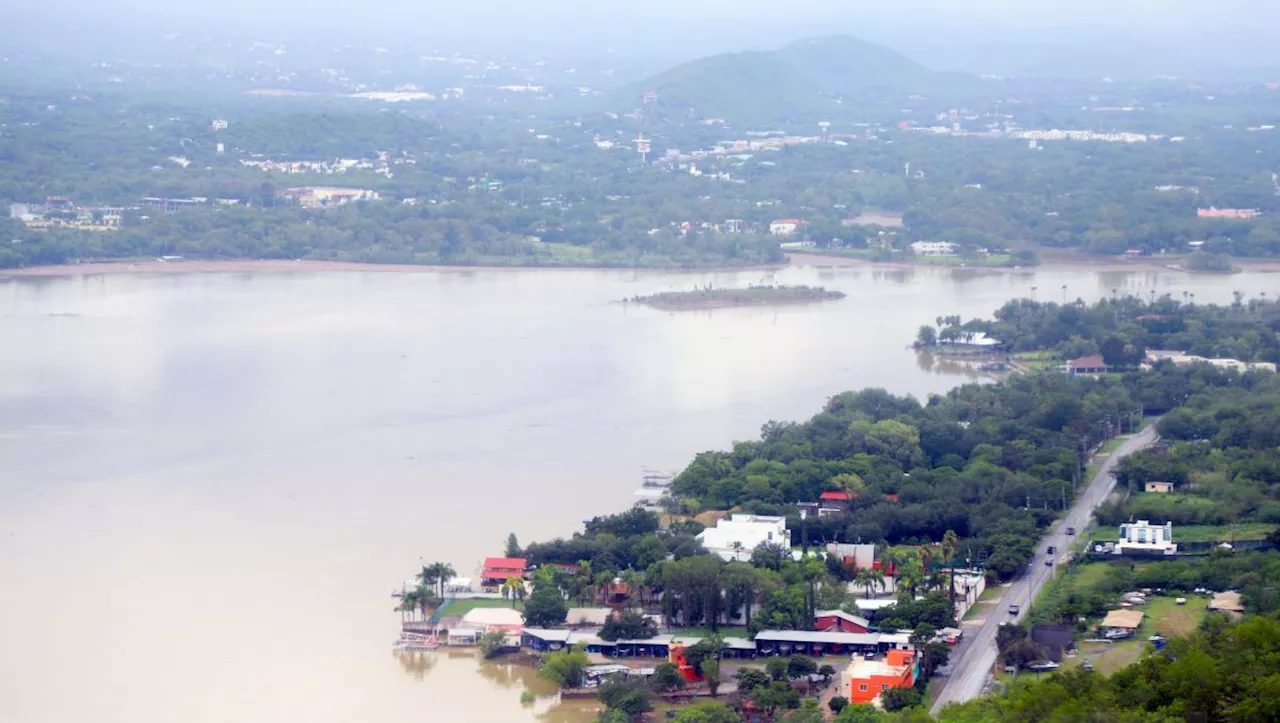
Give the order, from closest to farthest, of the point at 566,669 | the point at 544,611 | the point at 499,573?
the point at 566,669, the point at 544,611, the point at 499,573

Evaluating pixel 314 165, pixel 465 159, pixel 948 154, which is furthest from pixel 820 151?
pixel 314 165

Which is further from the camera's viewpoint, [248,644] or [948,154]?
[948,154]

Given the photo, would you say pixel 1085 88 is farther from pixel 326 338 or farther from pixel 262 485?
pixel 262 485

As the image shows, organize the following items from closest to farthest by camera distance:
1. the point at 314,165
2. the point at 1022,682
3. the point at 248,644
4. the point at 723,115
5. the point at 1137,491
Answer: the point at 1022,682 → the point at 248,644 → the point at 1137,491 → the point at 314,165 → the point at 723,115

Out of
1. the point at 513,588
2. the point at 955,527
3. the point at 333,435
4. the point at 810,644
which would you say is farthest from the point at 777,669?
the point at 333,435

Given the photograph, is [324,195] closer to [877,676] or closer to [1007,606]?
[1007,606]

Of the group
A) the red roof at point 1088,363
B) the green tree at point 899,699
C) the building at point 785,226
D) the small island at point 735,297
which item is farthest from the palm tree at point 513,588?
the building at point 785,226

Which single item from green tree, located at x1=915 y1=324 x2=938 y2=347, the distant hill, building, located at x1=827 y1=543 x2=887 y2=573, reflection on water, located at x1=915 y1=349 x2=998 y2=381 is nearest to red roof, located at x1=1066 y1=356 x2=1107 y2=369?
reflection on water, located at x1=915 y1=349 x2=998 y2=381
